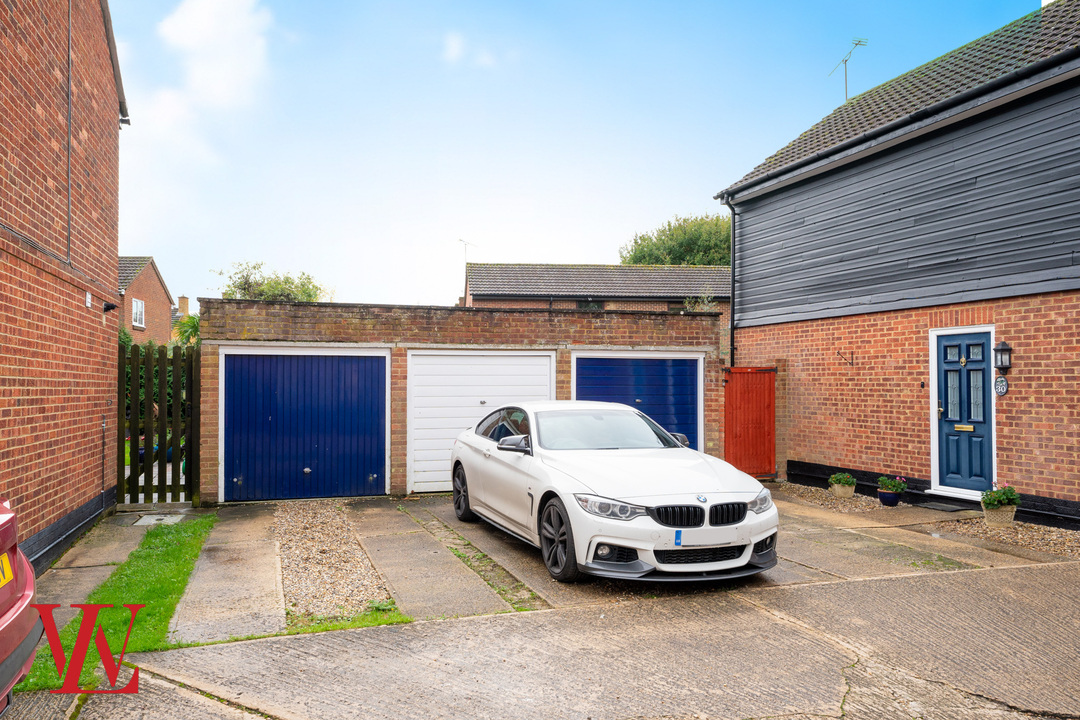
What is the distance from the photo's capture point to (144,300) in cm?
3139

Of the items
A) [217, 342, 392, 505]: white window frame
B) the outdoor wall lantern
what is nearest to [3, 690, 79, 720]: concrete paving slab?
[217, 342, 392, 505]: white window frame

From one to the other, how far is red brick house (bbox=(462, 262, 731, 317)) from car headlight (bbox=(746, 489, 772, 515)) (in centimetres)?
2160

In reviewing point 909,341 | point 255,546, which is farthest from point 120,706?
point 909,341

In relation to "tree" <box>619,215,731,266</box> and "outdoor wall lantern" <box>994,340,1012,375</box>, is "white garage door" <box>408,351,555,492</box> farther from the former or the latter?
"tree" <box>619,215,731,266</box>

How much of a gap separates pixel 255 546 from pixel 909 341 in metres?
9.04

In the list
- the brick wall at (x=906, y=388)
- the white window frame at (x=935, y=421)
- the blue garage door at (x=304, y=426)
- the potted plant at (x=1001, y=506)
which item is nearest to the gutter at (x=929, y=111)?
the brick wall at (x=906, y=388)

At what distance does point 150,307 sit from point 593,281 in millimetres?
21211

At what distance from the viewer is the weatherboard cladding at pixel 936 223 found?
8.12 meters

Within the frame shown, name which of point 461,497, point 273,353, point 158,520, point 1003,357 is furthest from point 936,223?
point 158,520

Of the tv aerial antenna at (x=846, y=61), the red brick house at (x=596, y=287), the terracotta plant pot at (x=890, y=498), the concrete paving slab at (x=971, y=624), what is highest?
the tv aerial antenna at (x=846, y=61)

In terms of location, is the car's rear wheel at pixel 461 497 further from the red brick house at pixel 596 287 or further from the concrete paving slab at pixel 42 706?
the red brick house at pixel 596 287

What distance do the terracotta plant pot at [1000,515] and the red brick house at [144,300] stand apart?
27870 mm

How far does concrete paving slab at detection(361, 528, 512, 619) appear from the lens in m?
4.88

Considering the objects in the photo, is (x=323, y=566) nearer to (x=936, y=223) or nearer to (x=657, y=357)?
(x=657, y=357)
